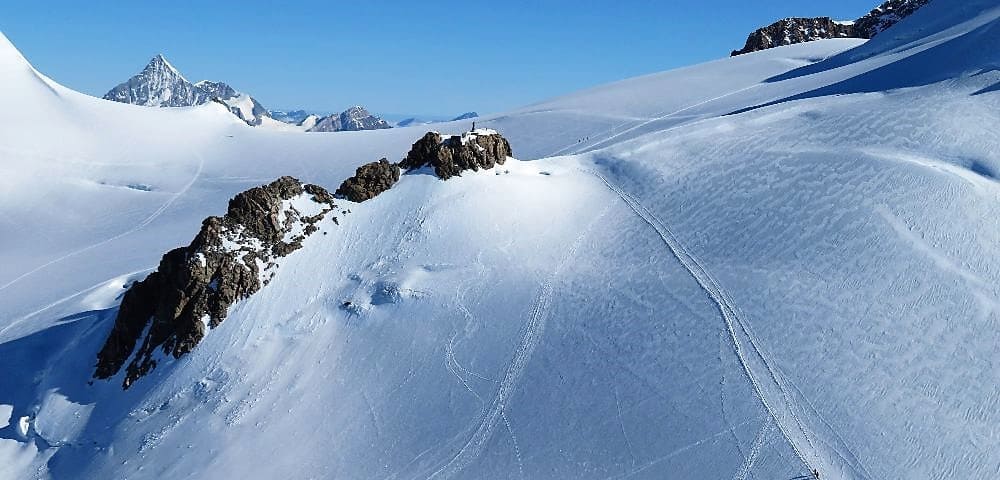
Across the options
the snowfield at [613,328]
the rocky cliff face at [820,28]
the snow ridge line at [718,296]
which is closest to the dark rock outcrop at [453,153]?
the snowfield at [613,328]

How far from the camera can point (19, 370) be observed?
2398cm

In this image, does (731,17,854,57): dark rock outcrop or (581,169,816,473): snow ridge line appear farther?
(731,17,854,57): dark rock outcrop

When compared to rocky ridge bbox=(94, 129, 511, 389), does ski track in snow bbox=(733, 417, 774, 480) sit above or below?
below

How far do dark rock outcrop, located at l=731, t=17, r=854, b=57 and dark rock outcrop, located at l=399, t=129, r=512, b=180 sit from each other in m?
78.3

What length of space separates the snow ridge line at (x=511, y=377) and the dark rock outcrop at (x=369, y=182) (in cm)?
723

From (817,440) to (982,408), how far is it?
4467 millimetres

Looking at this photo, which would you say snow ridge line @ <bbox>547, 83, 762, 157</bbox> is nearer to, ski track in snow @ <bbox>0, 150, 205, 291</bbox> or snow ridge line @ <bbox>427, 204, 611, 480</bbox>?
snow ridge line @ <bbox>427, 204, 611, 480</bbox>

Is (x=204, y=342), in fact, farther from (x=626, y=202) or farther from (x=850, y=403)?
(x=850, y=403)

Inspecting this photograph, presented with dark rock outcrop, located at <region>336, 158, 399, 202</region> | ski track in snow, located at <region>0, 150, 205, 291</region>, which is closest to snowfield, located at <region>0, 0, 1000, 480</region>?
dark rock outcrop, located at <region>336, 158, 399, 202</region>

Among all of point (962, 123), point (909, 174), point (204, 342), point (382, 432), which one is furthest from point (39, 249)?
point (962, 123)

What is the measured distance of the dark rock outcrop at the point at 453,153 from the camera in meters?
28.0

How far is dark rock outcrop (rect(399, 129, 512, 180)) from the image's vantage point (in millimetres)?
27969

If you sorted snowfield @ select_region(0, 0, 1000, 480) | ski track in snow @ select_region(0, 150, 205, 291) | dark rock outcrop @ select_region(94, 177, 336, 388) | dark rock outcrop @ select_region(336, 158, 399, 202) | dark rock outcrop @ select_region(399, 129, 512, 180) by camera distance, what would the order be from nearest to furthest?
1. snowfield @ select_region(0, 0, 1000, 480)
2. dark rock outcrop @ select_region(94, 177, 336, 388)
3. dark rock outcrop @ select_region(336, 158, 399, 202)
4. dark rock outcrop @ select_region(399, 129, 512, 180)
5. ski track in snow @ select_region(0, 150, 205, 291)

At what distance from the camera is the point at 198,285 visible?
72.4 ft
